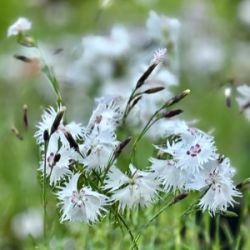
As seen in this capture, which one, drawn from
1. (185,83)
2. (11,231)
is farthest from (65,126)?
(185,83)

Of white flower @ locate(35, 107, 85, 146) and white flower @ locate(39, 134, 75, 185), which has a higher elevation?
white flower @ locate(35, 107, 85, 146)

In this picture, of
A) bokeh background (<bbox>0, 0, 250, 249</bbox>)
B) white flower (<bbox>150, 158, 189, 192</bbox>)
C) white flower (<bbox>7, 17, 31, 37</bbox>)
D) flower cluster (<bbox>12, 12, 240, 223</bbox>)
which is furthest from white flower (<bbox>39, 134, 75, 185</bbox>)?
white flower (<bbox>7, 17, 31, 37</bbox>)

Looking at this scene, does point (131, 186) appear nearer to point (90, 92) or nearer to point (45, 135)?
point (45, 135)

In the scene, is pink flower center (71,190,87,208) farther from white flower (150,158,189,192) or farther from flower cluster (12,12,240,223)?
white flower (150,158,189,192)

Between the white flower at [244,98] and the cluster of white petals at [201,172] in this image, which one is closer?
the cluster of white petals at [201,172]

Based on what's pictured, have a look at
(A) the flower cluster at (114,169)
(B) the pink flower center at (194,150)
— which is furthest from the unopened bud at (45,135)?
(B) the pink flower center at (194,150)

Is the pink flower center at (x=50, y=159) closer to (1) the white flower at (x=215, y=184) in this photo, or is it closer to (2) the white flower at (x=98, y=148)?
(2) the white flower at (x=98, y=148)

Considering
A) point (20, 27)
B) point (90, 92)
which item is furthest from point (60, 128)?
point (90, 92)
